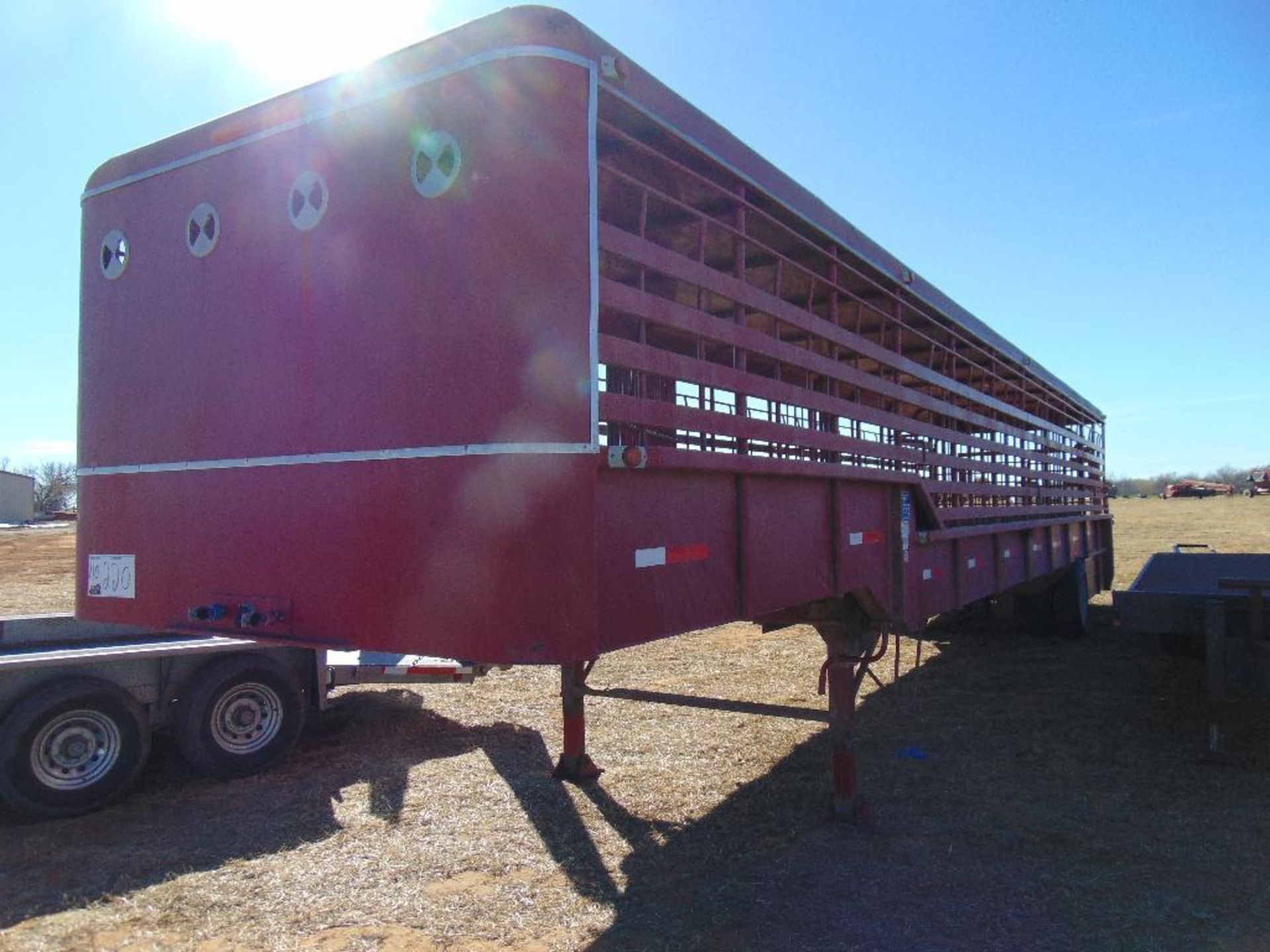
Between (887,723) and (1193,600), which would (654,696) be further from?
(1193,600)

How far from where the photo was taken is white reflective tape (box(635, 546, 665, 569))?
289 centimetres

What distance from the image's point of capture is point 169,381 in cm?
345

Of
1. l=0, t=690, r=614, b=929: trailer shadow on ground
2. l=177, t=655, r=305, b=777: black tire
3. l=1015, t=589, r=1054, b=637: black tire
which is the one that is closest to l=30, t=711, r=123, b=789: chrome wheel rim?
l=0, t=690, r=614, b=929: trailer shadow on ground

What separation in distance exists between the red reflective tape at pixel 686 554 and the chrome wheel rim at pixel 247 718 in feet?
12.2

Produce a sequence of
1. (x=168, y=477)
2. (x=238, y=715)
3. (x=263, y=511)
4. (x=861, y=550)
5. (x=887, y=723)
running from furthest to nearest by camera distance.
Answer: (x=887, y=723) → (x=238, y=715) → (x=861, y=550) → (x=168, y=477) → (x=263, y=511)

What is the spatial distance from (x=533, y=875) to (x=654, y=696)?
878 mm

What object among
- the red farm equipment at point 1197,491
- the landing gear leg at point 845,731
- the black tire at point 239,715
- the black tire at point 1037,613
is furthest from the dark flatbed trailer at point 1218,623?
the red farm equipment at point 1197,491

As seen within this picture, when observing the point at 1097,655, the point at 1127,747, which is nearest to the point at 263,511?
the point at 1127,747

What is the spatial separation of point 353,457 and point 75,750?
11.0ft

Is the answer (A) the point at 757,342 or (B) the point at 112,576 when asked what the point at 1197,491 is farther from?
(B) the point at 112,576

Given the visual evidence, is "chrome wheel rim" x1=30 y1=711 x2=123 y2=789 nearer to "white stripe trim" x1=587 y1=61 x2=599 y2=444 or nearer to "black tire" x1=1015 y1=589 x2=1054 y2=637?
"white stripe trim" x1=587 y1=61 x2=599 y2=444

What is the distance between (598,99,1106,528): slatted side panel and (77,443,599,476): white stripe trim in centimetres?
26

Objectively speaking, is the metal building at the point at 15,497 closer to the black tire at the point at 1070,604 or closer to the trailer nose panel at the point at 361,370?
the black tire at the point at 1070,604

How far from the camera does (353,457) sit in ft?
9.52
